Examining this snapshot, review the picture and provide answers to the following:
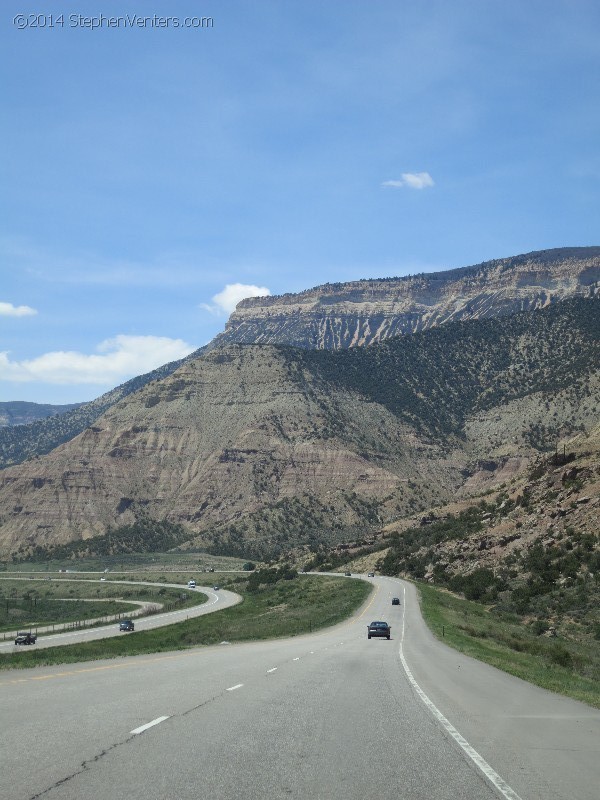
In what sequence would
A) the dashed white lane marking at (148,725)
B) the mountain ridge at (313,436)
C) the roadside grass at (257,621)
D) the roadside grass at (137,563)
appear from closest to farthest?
the dashed white lane marking at (148,725)
the roadside grass at (257,621)
the roadside grass at (137,563)
the mountain ridge at (313,436)

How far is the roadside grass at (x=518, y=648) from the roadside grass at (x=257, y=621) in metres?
6.81

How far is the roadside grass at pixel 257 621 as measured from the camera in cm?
3716

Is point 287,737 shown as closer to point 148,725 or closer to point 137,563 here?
point 148,725

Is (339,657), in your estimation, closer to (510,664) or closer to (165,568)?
(510,664)

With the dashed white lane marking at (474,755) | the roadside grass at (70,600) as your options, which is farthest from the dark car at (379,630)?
the roadside grass at (70,600)

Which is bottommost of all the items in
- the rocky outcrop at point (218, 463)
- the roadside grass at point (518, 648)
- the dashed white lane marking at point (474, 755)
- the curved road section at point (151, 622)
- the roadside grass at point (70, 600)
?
the roadside grass at point (70, 600)

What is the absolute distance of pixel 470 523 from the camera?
82.6m

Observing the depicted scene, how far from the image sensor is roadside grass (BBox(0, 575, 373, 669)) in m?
37.2

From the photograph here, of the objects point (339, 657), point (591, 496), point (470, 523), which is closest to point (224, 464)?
point (470, 523)

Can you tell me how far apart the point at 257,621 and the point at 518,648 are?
85.0ft

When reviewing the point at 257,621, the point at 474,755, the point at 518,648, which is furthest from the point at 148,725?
the point at 257,621

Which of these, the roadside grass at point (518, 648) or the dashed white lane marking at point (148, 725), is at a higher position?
the dashed white lane marking at point (148, 725)

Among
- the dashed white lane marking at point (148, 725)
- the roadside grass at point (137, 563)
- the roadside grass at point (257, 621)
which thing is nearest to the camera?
the dashed white lane marking at point (148, 725)

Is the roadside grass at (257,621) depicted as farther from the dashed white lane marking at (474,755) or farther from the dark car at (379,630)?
the dashed white lane marking at (474,755)
